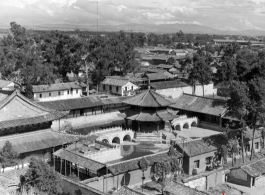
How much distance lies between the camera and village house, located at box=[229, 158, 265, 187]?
32.6m

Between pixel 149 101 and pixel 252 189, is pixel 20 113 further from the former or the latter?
pixel 252 189

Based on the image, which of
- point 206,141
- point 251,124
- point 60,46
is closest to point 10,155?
point 206,141

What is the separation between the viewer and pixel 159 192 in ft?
99.4

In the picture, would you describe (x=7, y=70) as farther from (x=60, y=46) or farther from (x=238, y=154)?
(x=238, y=154)

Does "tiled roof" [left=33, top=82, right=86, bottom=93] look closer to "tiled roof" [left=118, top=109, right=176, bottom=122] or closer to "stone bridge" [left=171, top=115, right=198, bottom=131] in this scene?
"tiled roof" [left=118, top=109, right=176, bottom=122]

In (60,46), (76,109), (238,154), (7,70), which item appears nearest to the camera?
(238,154)

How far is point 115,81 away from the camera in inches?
2736

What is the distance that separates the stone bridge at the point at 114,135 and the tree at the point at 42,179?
18.5 meters

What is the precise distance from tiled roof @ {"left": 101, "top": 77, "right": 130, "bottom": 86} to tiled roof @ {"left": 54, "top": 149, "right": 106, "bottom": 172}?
35454mm

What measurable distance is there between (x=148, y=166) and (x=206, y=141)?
8412mm

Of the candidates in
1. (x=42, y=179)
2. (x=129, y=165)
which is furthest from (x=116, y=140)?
(x=42, y=179)

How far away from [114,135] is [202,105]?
1400 centimetres

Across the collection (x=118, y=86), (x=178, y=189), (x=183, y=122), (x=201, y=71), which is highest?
(x=201, y=71)

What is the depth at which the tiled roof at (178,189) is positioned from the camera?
1041 inches
